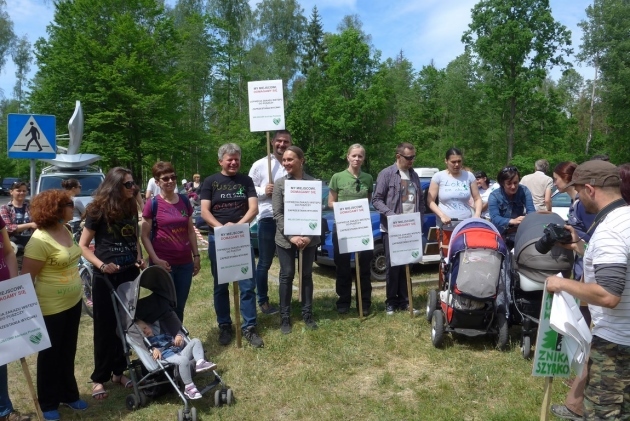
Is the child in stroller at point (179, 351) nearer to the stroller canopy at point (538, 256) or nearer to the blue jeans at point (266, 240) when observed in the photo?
the blue jeans at point (266, 240)

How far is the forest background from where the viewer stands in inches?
992

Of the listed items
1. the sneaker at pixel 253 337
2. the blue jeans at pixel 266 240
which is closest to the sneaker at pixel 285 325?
the sneaker at pixel 253 337

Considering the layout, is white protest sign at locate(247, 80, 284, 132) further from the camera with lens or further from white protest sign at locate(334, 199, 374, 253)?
the camera with lens

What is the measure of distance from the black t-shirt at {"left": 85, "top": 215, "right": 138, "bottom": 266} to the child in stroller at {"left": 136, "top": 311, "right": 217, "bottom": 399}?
0.60 meters

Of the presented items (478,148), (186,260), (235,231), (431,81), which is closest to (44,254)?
(186,260)

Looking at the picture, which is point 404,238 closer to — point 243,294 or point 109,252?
point 243,294

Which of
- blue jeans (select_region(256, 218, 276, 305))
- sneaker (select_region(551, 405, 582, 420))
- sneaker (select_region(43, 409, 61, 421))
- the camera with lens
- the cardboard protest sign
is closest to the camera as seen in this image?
the cardboard protest sign

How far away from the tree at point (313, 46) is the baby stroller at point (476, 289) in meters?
36.7

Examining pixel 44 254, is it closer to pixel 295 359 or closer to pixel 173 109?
pixel 295 359

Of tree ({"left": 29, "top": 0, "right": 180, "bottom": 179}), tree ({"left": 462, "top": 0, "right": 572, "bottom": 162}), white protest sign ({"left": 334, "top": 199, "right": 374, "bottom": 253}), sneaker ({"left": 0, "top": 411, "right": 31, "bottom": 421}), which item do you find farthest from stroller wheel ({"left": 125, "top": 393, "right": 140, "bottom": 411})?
tree ({"left": 462, "top": 0, "right": 572, "bottom": 162})

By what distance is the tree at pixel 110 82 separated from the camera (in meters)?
24.3

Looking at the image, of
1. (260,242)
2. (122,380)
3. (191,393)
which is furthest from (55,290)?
(260,242)

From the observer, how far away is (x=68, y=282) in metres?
4.12

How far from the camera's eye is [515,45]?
102 ft
